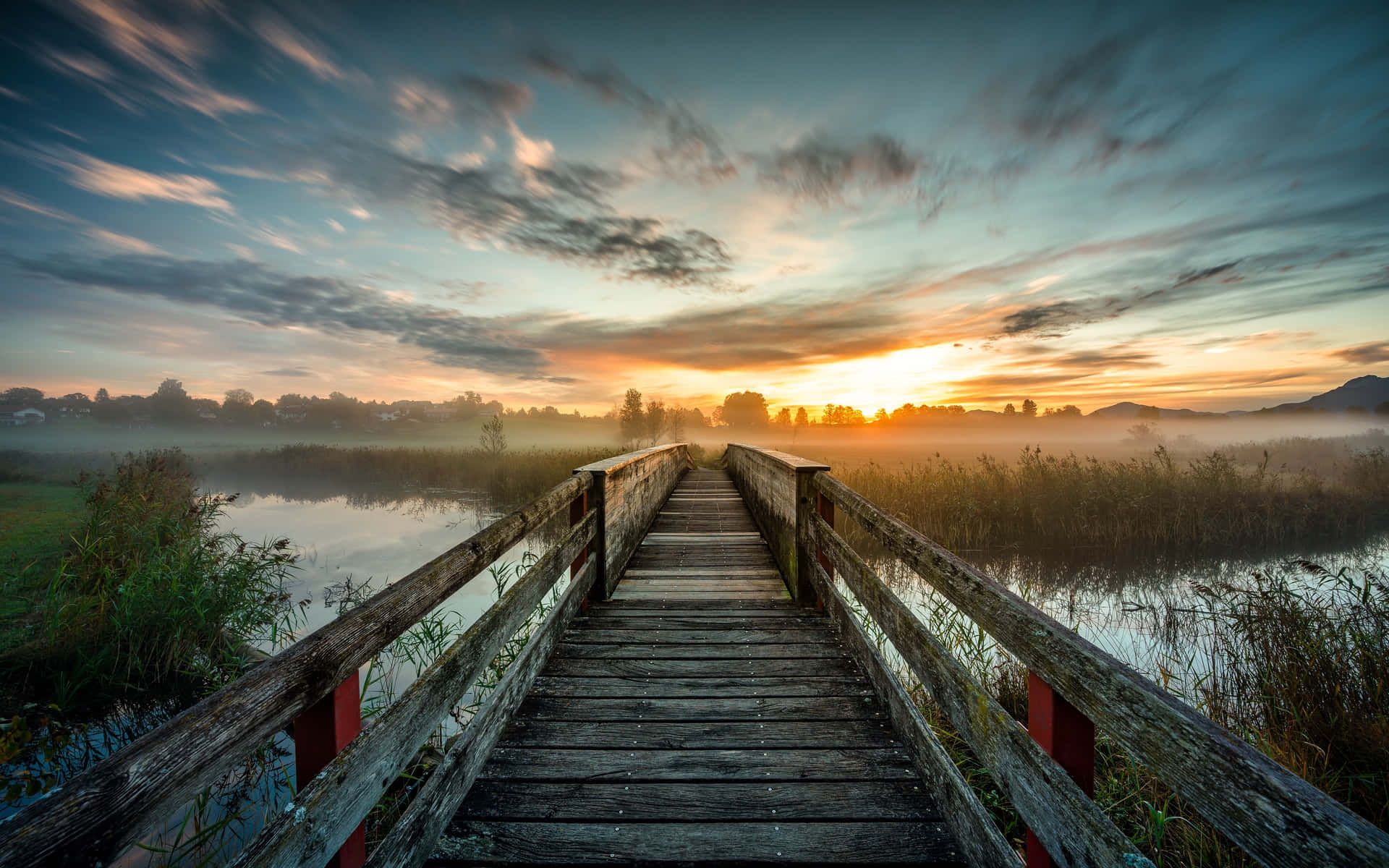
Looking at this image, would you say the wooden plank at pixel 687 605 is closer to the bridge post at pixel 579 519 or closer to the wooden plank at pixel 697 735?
the bridge post at pixel 579 519

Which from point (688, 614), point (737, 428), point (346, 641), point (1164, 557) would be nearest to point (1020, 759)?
point (346, 641)

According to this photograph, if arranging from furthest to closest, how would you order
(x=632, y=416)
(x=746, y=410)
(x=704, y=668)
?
(x=746, y=410), (x=632, y=416), (x=704, y=668)

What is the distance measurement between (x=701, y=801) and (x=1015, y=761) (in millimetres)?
1245

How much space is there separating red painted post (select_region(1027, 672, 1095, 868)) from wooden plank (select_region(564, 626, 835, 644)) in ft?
6.96

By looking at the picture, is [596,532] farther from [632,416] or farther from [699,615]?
[632,416]

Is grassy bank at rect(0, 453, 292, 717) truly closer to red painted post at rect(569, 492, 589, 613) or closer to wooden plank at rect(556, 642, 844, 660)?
red painted post at rect(569, 492, 589, 613)

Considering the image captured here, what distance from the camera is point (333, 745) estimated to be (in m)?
1.47

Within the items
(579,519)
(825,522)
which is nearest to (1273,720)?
(825,522)

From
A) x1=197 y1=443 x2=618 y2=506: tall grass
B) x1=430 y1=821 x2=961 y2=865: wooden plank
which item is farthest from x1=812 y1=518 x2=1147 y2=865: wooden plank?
x1=197 y1=443 x2=618 y2=506: tall grass

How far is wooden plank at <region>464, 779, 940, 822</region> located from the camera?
2098 millimetres

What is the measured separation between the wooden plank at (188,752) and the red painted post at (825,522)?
3.10m

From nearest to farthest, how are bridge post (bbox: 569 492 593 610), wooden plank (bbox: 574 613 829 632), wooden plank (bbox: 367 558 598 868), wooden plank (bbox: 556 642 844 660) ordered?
wooden plank (bbox: 367 558 598 868), wooden plank (bbox: 556 642 844 660), wooden plank (bbox: 574 613 829 632), bridge post (bbox: 569 492 593 610)

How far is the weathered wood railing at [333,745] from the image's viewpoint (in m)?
0.80

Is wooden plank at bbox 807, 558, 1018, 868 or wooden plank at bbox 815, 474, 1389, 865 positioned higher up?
wooden plank at bbox 815, 474, 1389, 865
